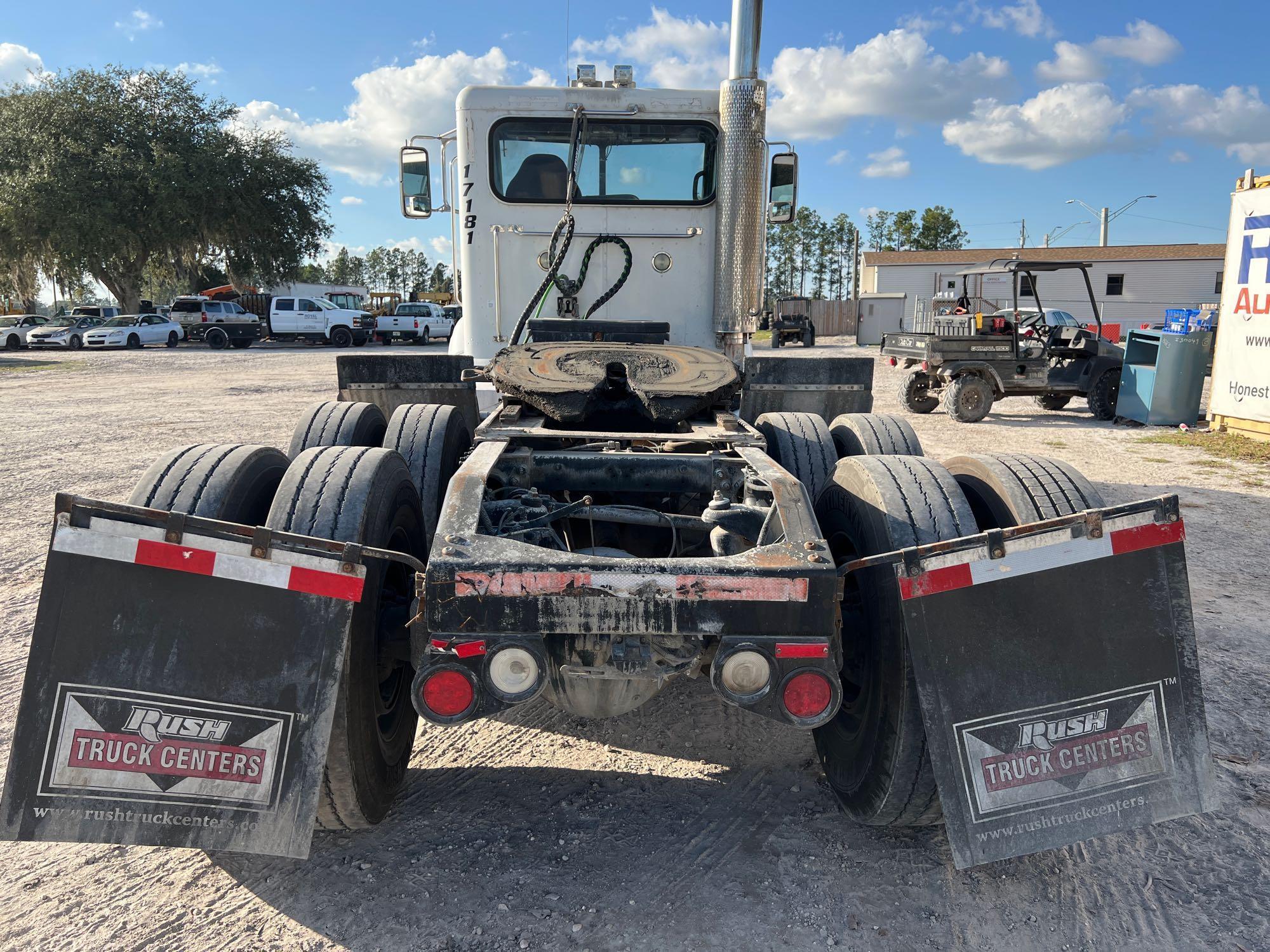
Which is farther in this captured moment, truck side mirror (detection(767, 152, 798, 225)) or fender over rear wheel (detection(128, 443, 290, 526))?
truck side mirror (detection(767, 152, 798, 225))

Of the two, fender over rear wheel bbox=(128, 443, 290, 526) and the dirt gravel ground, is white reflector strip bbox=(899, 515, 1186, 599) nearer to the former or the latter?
the dirt gravel ground

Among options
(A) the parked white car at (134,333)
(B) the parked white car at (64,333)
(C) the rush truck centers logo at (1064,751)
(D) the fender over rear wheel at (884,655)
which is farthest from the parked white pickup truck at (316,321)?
(C) the rush truck centers logo at (1064,751)

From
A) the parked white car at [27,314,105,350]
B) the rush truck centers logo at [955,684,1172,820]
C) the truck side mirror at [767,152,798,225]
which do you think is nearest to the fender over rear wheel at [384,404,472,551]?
the rush truck centers logo at [955,684,1172,820]

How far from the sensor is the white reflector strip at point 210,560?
2201 millimetres

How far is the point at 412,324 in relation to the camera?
38062 mm

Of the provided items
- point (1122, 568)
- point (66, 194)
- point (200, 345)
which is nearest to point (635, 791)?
point (1122, 568)

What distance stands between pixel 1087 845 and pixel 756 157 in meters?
4.44

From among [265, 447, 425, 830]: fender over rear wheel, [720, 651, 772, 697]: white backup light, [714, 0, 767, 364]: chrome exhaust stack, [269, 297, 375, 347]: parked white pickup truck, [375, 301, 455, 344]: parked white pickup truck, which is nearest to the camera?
[720, 651, 772, 697]: white backup light

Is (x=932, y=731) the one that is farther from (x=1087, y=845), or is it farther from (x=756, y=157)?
(x=756, y=157)

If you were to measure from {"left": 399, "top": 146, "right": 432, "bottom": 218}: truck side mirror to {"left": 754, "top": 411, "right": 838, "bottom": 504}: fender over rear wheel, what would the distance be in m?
3.45

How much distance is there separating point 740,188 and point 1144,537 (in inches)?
156

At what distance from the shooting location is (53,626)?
2.22m

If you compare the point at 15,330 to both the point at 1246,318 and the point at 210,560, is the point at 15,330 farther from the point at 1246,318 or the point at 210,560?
the point at 1246,318

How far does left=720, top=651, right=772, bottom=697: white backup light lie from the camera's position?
2303mm
